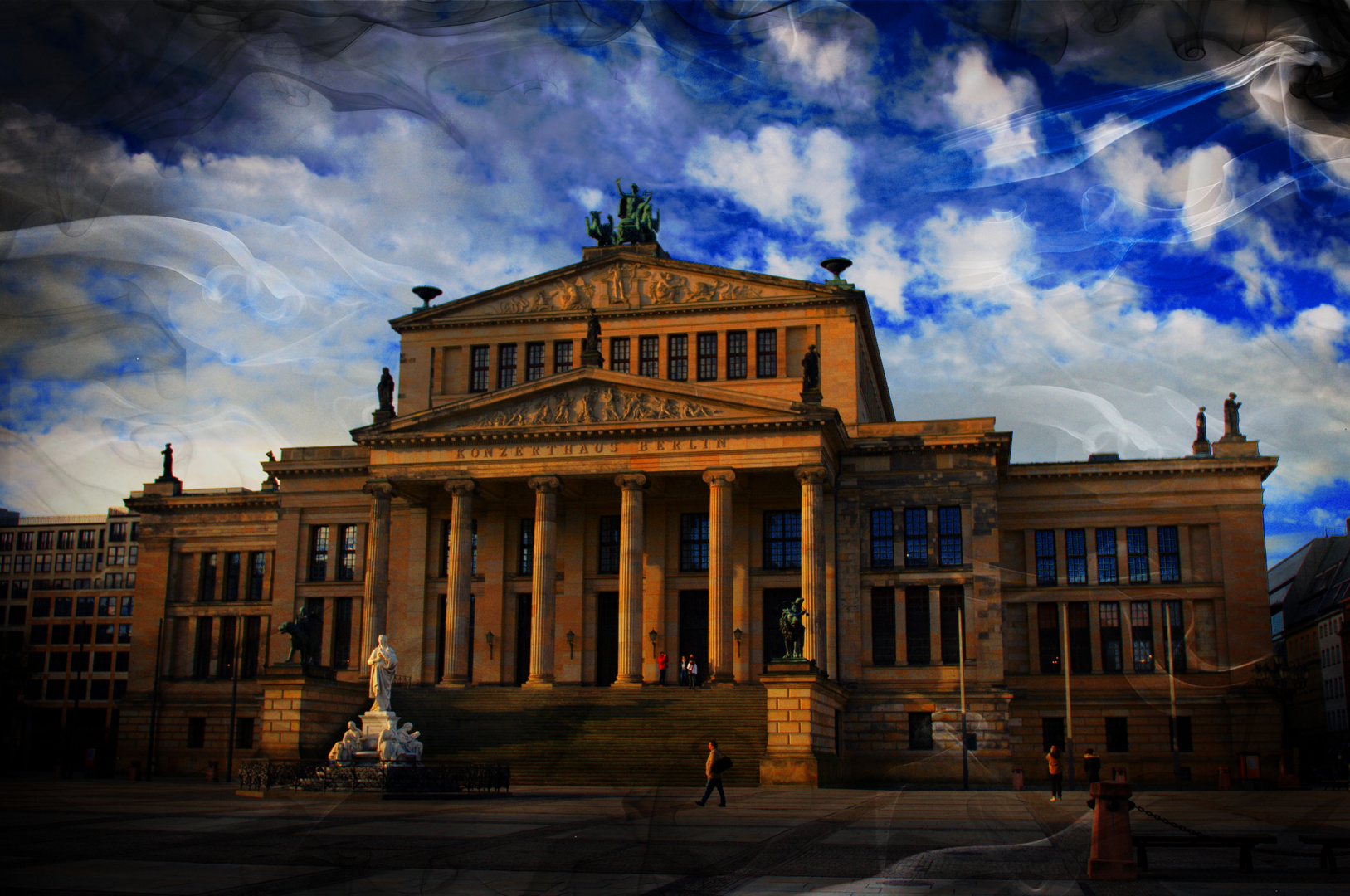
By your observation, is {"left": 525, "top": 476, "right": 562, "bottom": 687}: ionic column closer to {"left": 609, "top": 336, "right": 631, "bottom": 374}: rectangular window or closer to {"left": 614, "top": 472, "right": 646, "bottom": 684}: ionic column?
{"left": 614, "top": 472, "right": 646, "bottom": 684}: ionic column

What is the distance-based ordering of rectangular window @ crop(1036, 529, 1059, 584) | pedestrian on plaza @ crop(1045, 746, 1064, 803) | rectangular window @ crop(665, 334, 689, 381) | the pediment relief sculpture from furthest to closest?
rectangular window @ crop(1036, 529, 1059, 584)
rectangular window @ crop(665, 334, 689, 381)
the pediment relief sculpture
pedestrian on plaza @ crop(1045, 746, 1064, 803)

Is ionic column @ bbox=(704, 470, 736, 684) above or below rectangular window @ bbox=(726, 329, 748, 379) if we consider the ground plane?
below

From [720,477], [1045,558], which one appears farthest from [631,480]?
[1045,558]

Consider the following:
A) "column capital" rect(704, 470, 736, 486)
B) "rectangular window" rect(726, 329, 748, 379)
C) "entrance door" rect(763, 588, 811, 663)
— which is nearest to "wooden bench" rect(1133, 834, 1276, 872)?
"column capital" rect(704, 470, 736, 486)

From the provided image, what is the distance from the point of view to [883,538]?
59.3 m

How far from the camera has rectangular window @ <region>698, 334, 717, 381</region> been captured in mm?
62125

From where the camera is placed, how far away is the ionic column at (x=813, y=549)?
52938 mm

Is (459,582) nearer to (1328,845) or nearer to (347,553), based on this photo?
(347,553)

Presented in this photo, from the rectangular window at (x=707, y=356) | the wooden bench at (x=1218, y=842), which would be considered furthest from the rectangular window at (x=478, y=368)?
the wooden bench at (x=1218, y=842)

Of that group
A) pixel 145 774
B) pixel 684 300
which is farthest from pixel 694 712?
pixel 145 774

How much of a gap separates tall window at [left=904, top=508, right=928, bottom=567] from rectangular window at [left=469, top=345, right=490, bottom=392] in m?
23.6

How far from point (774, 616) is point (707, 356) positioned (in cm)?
1391

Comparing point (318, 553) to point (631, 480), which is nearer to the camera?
point (631, 480)

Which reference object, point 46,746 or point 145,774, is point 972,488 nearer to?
point 145,774
